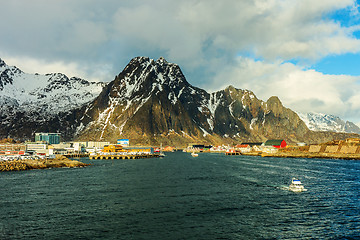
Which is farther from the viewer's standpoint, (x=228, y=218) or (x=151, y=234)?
(x=228, y=218)

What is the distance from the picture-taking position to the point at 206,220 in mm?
45781

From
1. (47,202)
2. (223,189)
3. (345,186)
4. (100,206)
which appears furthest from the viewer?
(345,186)

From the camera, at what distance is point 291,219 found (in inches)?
1837

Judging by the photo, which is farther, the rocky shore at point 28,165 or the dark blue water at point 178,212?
the rocky shore at point 28,165

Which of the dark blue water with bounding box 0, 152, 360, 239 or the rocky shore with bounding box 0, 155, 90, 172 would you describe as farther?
the rocky shore with bounding box 0, 155, 90, 172

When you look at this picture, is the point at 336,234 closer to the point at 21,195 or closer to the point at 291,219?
the point at 291,219

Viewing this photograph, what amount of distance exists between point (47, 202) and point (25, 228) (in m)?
18.1

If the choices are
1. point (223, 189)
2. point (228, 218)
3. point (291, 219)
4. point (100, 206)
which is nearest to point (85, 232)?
point (100, 206)

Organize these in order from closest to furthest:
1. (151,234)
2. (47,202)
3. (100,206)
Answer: (151,234), (100,206), (47,202)

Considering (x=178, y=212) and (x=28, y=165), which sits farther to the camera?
(x=28, y=165)

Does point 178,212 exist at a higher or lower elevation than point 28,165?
lower

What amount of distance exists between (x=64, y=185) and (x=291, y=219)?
6277cm

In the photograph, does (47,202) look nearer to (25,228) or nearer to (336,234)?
(25,228)

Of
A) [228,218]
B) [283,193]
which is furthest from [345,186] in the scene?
[228,218]
